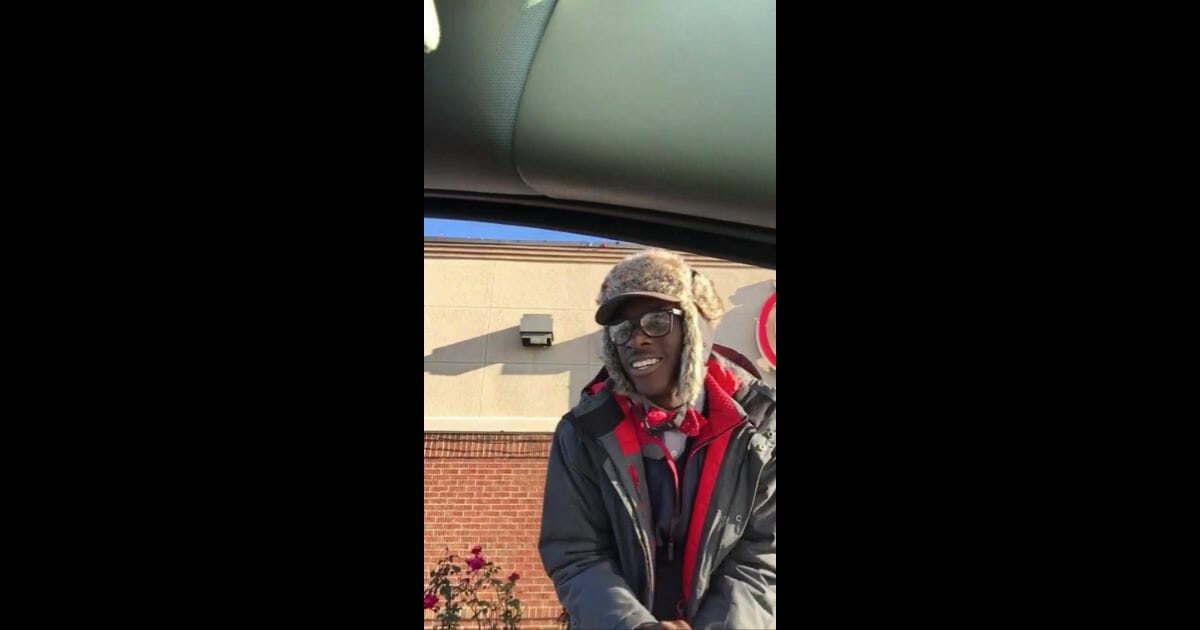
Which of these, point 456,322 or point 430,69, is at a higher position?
point 430,69

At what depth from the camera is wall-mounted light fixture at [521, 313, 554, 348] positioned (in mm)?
2312

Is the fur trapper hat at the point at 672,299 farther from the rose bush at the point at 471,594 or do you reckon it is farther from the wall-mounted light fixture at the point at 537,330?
the rose bush at the point at 471,594

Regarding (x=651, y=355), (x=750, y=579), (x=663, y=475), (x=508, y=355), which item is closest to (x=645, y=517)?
(x=663, y=475)

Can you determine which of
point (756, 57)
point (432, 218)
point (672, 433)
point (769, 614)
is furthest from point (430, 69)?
point (769, 614)

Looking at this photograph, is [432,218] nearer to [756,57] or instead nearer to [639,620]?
[756,57]

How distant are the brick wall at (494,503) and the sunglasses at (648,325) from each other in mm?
343

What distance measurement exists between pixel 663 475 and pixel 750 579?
0.36 m

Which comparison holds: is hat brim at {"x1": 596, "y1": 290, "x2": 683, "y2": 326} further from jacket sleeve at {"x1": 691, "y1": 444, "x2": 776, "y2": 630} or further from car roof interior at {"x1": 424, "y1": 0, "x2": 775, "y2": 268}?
jacket sleeve at {"x1": 691, "y1": 444, "x2": 776, "y2": 630}

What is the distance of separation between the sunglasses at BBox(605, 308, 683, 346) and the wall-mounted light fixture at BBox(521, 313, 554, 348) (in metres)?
0.17

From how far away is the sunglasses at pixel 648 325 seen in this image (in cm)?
237

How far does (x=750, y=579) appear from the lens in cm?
231

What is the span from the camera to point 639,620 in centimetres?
226

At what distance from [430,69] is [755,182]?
879 millimetres

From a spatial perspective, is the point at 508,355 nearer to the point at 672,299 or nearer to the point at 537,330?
the point at 537,330
